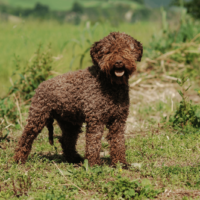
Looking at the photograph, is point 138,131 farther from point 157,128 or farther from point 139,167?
point 139,167

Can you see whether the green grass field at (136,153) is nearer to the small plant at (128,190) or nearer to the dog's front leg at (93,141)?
the small plant at (128,190)

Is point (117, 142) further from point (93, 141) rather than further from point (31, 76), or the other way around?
point (31, 76)

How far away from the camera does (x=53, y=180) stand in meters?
3.66

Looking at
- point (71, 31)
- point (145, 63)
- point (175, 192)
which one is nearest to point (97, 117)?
point (175, 192)

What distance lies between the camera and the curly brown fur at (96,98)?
3666 mm

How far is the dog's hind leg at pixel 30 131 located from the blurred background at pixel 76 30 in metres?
2.60

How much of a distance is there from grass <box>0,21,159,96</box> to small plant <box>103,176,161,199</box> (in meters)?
4.26

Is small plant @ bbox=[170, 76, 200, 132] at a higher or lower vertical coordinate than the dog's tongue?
lower

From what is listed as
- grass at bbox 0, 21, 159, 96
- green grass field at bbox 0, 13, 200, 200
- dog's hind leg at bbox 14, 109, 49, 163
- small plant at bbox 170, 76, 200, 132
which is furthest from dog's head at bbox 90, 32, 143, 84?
grass at bbox 0, 21, 159, 96

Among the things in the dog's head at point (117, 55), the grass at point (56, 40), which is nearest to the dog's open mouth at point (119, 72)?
the dog's head at point (117, 55)

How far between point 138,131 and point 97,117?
6.66 feet

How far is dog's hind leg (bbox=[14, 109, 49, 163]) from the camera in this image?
4254 mm

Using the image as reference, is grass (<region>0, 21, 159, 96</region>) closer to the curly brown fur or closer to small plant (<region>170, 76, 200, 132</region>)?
the curly brown fur

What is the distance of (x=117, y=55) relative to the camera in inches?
140
